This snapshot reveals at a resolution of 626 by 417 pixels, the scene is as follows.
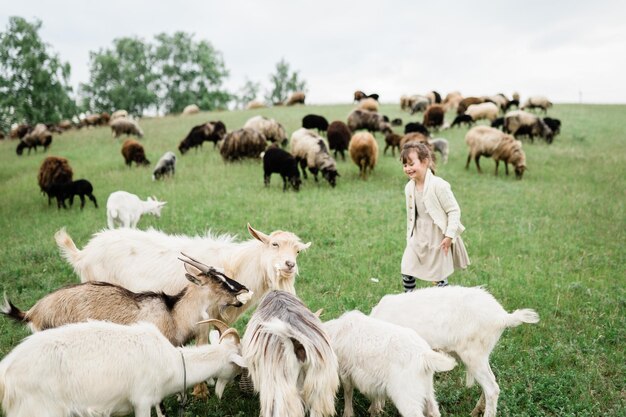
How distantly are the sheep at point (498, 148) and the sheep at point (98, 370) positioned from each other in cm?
1507

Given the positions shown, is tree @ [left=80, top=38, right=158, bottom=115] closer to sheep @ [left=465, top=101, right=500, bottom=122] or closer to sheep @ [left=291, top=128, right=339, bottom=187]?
sheep @ [left=465, top=101, right=500, bottom=122]

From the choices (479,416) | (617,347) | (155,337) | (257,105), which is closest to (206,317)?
(155,337)

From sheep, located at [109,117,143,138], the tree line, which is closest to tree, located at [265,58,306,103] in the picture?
the tree line

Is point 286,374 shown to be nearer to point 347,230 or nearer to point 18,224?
point 347,230

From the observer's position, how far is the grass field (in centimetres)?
493

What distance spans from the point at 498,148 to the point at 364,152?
504cm

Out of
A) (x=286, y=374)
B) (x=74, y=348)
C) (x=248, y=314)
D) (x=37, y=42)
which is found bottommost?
(x=248, y=314)

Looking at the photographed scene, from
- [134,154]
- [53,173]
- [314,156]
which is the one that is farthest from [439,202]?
[134,154]

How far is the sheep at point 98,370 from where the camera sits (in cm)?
330

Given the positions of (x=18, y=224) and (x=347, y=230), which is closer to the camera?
(x=347, y=230)

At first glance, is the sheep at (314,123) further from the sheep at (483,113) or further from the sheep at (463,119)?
the sheep at (483,113)

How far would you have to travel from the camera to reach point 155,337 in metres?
3.86

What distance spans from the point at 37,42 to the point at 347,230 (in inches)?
1576

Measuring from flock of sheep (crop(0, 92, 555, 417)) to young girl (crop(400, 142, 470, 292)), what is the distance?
36.9 inches
